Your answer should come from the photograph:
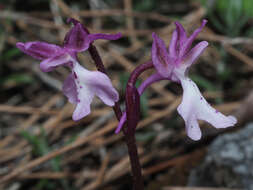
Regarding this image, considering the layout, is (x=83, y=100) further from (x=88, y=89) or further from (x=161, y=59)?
(x=161, y=59)

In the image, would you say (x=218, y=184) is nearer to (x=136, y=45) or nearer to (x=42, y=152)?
(x=42, y=152)

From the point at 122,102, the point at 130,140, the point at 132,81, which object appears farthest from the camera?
the point at 122,102

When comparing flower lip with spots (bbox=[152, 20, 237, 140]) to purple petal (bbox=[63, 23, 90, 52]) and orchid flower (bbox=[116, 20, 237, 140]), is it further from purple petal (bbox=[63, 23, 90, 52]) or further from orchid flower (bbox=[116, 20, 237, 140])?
purple petal (bbox=[63, 23, 90, 52])

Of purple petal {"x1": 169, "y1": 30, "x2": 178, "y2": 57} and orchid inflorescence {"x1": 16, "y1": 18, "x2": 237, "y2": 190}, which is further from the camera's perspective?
purple petal {"x1": 169, "y1": 30, "x2": 178, "y2": 57}

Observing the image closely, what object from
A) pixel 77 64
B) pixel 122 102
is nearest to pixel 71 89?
pixel 77 64

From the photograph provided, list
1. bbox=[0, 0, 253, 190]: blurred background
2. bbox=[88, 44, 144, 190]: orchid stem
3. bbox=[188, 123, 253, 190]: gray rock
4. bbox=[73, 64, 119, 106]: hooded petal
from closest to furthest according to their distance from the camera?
bbox=[73, 64, 119, 106]: hooded petal → bbox=[88, 44, 144, 190]: orchid stem → bbox=[188, 123, 253, 190]: gray rock → bbox=[0, 0, 253, 190]: blurred background

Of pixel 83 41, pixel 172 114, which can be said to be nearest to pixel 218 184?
pixel 172 114

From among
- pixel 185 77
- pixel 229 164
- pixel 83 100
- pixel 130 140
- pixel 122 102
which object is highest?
pixel 83 100

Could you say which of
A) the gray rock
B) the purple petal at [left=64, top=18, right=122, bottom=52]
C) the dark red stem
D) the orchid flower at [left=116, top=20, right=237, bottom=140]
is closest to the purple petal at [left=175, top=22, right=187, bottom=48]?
the orchid flower at [left=116, top=20, right=237, bottom=140]
